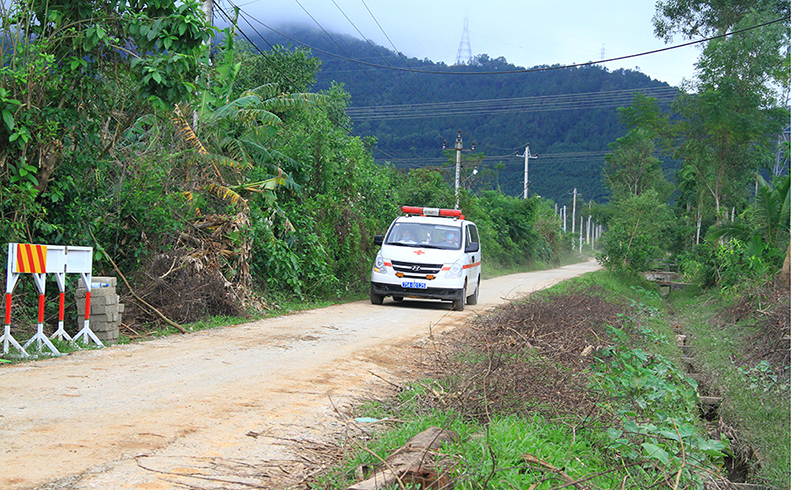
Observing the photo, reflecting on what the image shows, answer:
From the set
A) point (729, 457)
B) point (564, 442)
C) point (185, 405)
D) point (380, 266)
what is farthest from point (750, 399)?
point (380, 266)

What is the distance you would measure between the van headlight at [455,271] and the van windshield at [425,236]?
695mm

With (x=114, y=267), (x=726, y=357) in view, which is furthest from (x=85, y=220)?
(x=726, y=357)

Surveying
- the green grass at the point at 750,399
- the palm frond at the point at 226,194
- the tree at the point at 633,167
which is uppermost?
the tree at the point at 633,167

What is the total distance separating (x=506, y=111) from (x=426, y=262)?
7674cm

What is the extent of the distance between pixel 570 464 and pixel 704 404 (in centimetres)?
490

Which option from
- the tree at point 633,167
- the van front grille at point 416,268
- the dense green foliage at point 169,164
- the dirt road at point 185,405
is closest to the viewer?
the dirt road at point 185,405

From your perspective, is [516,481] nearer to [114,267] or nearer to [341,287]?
[114,267]

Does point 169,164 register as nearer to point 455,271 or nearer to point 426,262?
point 426,262

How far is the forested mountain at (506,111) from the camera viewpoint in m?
73.4

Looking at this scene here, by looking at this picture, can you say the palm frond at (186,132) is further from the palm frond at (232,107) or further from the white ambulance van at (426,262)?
the white ambulance van at (426,262)

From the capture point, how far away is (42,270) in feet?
26.0

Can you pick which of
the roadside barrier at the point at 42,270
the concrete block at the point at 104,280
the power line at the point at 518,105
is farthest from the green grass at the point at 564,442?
the power line at the point at 518,105

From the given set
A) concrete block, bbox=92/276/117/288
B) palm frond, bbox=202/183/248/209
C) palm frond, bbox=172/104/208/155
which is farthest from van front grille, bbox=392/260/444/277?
concrete block, bbox=92/276/117/288

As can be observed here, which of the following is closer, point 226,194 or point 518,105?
point 226,194
